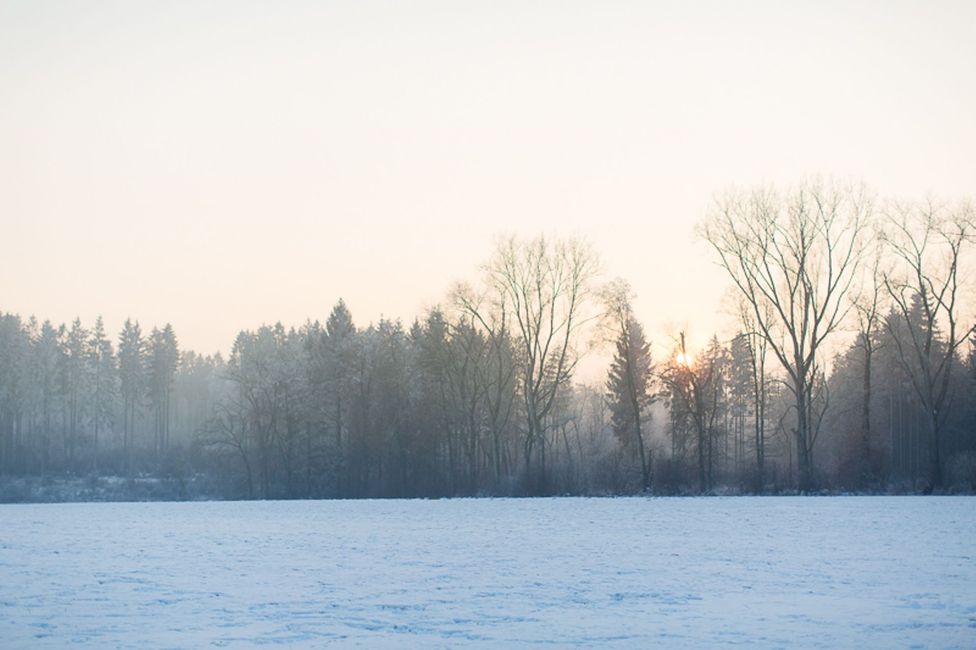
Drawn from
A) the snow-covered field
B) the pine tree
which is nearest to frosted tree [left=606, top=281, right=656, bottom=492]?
the pine tree

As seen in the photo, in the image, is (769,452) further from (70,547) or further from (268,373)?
(70,547)

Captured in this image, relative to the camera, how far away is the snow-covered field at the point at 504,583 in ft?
37.7

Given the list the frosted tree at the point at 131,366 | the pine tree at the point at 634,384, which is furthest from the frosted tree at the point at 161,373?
the pine tree at the point at 634,384

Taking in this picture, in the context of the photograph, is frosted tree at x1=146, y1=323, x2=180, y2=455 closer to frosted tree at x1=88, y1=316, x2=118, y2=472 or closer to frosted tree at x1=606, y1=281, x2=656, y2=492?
frosted tree at x1=88, y1=316, x2=118, y2=472

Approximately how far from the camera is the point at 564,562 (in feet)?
62.3

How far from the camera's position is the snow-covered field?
11.5 metres

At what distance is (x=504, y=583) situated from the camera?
15.9 m

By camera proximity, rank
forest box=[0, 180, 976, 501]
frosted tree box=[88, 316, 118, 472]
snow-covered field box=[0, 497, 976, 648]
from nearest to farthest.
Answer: snow-covered field box=[0, 497, 976, 648] < forest box=[0, 180, 976, 501] < frosted tree box=[88, 316, 118, 472]

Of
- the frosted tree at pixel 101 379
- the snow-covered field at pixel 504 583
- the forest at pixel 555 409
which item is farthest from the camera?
the frosted tree at pixel 101 379

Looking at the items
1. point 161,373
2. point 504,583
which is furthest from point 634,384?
point 161,373

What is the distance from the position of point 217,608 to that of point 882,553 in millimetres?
13442

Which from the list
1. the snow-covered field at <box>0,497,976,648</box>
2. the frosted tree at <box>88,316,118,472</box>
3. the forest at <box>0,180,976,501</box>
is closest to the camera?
the snow-covered field at <box>0,497,976,648</box>

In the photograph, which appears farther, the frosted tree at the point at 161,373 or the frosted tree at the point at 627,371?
the frosted tree at the point at 161,373

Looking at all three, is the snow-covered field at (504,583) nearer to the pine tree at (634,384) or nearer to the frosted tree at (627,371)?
the frosted tree at (627,371)
